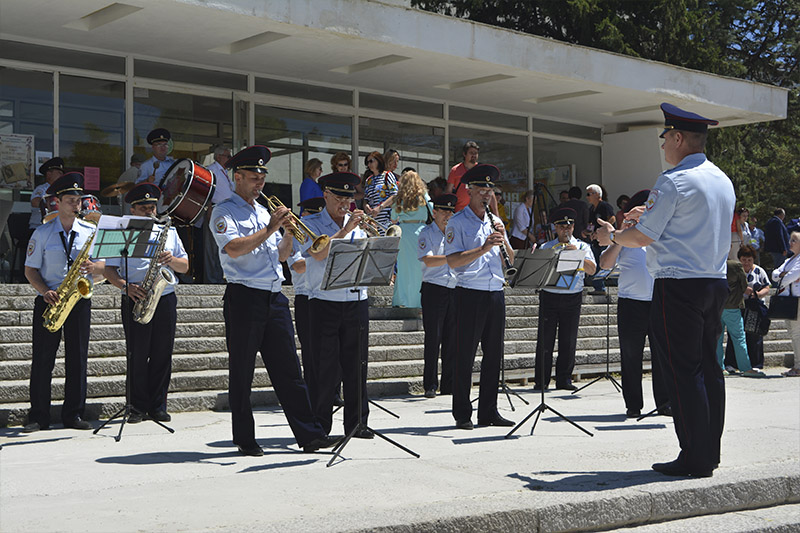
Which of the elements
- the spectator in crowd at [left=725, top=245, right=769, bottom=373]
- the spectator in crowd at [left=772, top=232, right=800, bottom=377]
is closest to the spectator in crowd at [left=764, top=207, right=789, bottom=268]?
the spectator in crowd at [left=725, top=245, right=769, bottom=373]

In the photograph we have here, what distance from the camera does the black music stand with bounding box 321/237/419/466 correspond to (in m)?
6.60

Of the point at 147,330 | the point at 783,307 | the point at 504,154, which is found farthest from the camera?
the point at 504,154

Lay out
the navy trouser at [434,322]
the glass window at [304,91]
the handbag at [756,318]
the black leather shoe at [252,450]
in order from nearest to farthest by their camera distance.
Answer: the black leather shoe at [252,450] → the navy trouser at [434,322] → the handbag at [756,318] → the glass window at [304,91]

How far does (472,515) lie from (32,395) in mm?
4985

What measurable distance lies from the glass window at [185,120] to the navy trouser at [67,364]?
7225mm

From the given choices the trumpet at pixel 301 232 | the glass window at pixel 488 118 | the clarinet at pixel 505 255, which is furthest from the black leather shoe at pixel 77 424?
the glass window at pixel 488 118

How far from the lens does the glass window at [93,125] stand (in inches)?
569

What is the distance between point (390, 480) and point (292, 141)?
1179 centimetres

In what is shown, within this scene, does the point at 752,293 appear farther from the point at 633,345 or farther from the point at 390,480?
the point at 390,480

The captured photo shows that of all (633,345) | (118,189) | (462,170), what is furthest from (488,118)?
(633,345)

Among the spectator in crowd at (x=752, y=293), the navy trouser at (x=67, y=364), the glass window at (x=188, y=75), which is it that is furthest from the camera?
the glass window at (x=188, y=75)

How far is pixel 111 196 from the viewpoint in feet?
47.1

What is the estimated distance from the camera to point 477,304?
825cm

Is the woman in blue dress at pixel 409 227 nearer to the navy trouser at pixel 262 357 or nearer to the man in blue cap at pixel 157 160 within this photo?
the man in blue cap at pixel 157 160
